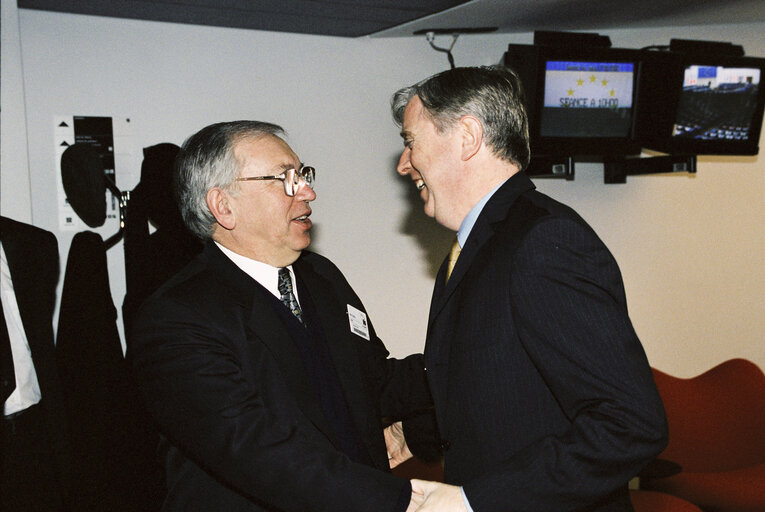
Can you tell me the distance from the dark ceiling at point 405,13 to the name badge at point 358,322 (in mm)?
1284

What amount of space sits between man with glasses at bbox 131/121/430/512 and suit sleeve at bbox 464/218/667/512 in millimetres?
331

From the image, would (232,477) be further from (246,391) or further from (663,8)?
(663,8)

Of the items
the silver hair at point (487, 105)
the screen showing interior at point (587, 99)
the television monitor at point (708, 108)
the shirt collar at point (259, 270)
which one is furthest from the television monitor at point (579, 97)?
the shirt collar at point (259, 270)

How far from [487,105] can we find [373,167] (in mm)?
1732

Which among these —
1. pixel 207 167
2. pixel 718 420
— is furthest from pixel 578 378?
pixel 718 420

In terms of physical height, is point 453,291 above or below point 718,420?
above

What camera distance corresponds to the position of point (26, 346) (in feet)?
6.51

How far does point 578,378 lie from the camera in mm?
1210

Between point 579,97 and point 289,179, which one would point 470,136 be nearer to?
point 289,179

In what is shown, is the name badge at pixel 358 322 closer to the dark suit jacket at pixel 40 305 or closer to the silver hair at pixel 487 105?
the silver hair at pixel 487 105

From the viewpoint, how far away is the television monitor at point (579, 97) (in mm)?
2947

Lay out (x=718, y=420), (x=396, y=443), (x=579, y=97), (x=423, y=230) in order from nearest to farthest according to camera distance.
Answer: (x=396, y=443) < (x=579, y=97) < (x=718, y=420) < (x=423, y=230)

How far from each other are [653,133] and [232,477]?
269 cm

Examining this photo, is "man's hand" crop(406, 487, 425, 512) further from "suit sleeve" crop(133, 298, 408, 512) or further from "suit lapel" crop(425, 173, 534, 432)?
"suit lapel" crop(425, 173, 534, 432)
